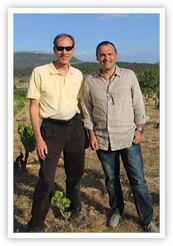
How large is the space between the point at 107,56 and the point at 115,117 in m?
0.63

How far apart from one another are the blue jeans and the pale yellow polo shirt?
659mm

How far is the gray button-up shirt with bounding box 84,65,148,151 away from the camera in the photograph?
10.1 ft

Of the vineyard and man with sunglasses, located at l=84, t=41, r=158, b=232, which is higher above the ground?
man with sunglasses, located at l=84, t=41, r=158, b=232

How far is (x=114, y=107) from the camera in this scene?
3.09 meters

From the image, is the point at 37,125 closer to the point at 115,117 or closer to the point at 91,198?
the point at 115,117

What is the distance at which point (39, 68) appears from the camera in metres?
2.98

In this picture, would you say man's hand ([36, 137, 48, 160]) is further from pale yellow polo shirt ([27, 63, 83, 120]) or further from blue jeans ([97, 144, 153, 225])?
blue jeans ([97, 144, 153, 225])

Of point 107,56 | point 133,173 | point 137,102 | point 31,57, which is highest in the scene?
point 31,57

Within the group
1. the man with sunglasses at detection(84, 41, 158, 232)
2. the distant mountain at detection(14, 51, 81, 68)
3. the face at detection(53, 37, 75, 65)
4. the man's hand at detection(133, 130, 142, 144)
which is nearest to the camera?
the face at detection(53, 37, 75, 65)

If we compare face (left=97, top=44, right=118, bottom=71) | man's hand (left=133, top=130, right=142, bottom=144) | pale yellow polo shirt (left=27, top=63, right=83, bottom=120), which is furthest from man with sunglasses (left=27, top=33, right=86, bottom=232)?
man's hand (left=133, top=130, right=142, bottom=144)

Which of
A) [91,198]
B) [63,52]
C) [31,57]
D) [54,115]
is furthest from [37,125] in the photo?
[31,57]

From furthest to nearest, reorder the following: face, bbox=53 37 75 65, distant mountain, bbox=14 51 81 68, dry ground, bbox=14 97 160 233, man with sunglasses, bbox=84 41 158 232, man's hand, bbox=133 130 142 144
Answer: distant mountain, bbox=14 51 81 68 < dry ground, bbox=14 97 160 233 < man's hand, bbox=133 130 142 144 < man with sunglasses, bbox=84 41 158 232 < face, bbox=53 37 75 65
